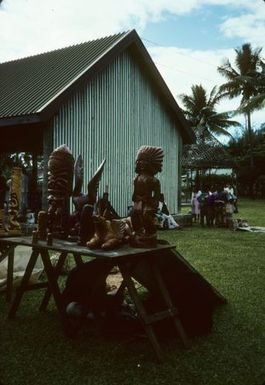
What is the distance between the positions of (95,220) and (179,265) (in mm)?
1201


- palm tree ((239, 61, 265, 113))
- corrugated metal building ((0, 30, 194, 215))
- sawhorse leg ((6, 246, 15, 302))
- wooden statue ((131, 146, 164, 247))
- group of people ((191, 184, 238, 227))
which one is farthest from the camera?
palm tree ((239, 61, 265, 113))

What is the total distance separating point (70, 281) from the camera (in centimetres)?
474

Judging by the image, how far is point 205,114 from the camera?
130 ft

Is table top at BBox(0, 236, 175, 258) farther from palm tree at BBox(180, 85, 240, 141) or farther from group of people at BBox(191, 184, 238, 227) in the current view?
palm tree at BBox(180, 85, 240, 141)

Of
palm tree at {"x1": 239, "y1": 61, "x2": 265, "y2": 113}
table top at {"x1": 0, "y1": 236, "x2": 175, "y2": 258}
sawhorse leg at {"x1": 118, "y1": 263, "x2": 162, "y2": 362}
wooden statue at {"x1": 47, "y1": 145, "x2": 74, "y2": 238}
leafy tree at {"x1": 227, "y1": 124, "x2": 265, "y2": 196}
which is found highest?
palm tree at {"x1": 239, "y1": 61, "x2": 265, "y2": 113}

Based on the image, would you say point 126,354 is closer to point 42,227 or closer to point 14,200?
point 42,227

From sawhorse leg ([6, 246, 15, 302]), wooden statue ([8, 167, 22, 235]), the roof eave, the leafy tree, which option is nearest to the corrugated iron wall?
the roof eave

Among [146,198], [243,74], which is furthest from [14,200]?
[243,74]

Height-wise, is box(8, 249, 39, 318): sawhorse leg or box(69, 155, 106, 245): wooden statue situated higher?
box(69, 155, 106, 245): wooden statue

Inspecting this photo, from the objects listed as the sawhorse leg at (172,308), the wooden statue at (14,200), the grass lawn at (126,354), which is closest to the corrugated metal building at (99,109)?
the wooden statue at (14,200)

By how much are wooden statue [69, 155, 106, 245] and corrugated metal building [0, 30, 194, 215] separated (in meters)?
6.06

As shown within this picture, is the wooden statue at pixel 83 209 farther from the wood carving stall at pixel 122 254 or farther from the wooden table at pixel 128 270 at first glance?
the wooden table at pixel 128 270

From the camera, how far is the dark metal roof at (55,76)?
1077 centimetres

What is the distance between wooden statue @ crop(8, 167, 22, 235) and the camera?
6004 millimetres
